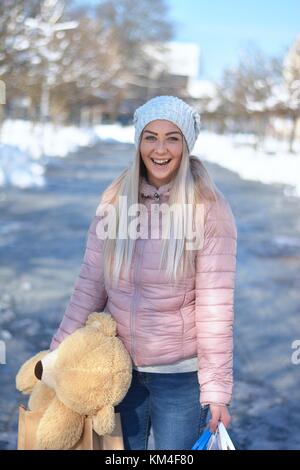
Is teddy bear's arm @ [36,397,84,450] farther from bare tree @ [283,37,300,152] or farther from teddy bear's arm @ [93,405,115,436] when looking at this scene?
bare tree @ [283,37,300,152]

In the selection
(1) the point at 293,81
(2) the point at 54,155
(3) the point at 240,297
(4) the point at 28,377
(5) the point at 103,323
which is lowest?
(3) the point at 240,297

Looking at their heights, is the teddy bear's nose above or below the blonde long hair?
below

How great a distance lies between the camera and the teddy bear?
6.06 ft

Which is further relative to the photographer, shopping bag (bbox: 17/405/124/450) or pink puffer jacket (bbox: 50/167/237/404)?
pink puffer jacket (bbox: 50/167/237/404)

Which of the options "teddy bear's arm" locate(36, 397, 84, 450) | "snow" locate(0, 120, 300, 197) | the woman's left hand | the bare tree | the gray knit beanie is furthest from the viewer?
the bare tree

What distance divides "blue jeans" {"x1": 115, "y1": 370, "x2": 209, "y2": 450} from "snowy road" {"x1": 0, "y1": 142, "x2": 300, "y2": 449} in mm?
1237

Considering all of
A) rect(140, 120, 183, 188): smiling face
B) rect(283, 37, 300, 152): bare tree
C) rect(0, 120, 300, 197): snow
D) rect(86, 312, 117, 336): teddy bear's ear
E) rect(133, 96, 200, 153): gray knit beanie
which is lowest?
rect(86, 312, 117, 336): teddy bear's ear

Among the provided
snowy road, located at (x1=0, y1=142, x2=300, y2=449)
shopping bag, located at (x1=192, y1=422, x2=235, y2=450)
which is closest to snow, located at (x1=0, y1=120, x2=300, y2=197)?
snowy road, located at (x1=0, y1=142, x2=300, y2=449)

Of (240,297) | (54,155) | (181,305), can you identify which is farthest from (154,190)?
(54,155)

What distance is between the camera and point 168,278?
2045 mm

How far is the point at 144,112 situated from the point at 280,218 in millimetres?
9959

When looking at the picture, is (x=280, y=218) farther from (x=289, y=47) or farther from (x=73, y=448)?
(x=289, y=47)

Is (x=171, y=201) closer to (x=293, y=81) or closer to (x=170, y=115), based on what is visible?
(x=170, y=115)

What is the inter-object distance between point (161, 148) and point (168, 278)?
40 centimetres
